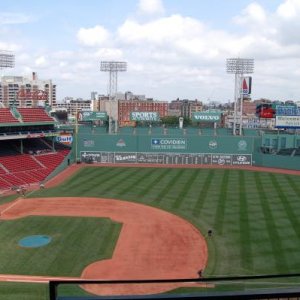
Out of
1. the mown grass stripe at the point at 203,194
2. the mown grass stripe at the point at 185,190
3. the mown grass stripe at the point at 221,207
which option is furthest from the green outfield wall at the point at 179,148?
the mown grass stripe at the point at 221,207

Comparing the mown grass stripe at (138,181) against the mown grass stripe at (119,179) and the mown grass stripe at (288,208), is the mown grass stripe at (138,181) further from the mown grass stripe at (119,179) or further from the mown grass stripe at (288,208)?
the mown grass stripe at (288,208)

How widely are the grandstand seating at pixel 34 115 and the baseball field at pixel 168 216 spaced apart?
1118 cm

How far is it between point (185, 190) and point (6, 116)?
28088mm

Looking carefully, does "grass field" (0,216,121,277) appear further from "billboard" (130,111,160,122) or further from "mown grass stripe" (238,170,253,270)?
"billboard" (130,111,160,122)

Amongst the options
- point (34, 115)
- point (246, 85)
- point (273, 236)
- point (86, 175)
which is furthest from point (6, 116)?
point (273, 236)

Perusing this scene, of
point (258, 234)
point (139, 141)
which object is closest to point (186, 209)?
point (258, 234)

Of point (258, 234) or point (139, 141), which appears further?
point (139, 141)

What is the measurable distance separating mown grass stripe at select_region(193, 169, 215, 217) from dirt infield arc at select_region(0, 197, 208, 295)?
2570 millimetres

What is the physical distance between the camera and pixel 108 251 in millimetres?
26516

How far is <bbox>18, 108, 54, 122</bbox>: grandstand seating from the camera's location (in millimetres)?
57781

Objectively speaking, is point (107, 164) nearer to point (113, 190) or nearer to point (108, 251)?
point (113, 190)

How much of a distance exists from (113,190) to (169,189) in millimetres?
6419

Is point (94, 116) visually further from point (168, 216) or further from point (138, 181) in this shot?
point (168, 216)

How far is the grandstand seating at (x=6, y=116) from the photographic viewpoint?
53.9 m
